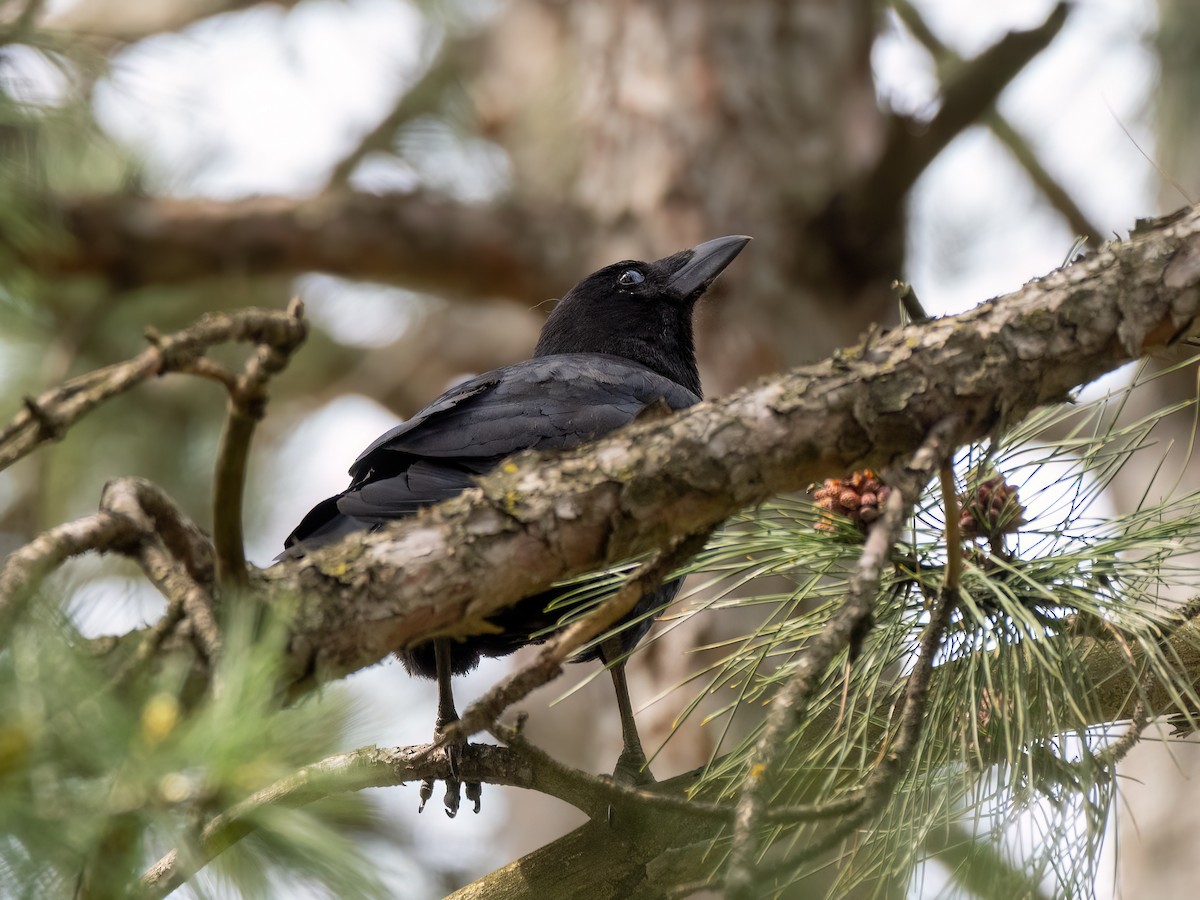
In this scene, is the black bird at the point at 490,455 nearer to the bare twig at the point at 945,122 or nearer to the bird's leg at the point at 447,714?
the bird's leg at the point at 447,714

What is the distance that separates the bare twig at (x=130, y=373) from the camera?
138cm

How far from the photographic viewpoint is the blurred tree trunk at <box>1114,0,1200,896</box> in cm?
602

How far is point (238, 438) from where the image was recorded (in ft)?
5.00

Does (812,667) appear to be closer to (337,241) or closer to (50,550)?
(50,550)

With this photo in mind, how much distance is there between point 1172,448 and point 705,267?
2893mm

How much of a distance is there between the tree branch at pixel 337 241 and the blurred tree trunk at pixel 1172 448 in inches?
120

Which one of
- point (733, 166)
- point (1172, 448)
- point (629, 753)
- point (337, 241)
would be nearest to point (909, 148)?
point (733, 166)

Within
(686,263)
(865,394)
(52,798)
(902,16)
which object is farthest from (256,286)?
(52,798)

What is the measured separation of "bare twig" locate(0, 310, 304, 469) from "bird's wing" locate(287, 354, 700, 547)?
1.11 m

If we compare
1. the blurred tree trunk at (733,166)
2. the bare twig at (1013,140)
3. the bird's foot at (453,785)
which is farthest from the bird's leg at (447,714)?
the bare twig at (1013,140)

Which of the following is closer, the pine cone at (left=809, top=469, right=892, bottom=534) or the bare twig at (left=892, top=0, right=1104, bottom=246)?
the pine cone at (left=809, top=469, right=892, bottom=534)

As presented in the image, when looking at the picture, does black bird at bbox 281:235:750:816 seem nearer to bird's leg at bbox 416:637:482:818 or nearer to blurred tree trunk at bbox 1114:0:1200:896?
bird's leg at bbox 416:637:482:818

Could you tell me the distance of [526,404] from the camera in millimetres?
3318

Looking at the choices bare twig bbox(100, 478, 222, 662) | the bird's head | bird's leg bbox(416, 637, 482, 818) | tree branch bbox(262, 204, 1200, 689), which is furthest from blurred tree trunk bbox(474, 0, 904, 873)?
bare twig bbox(100, 478, 222, 662)
